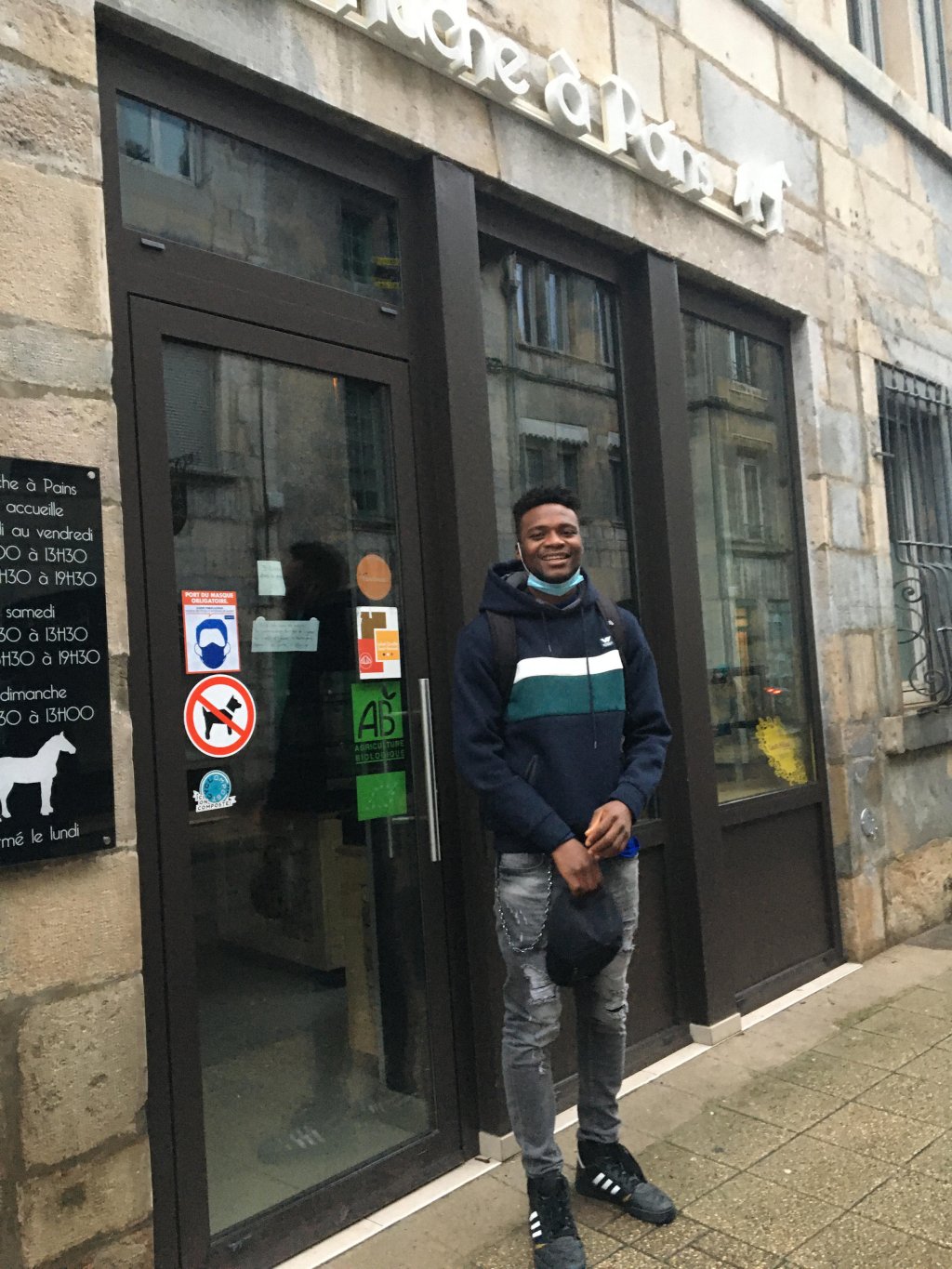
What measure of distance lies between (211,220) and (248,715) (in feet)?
4.78

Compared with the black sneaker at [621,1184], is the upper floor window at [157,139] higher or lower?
higher

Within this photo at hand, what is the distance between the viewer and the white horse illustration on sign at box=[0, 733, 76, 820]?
2.43m

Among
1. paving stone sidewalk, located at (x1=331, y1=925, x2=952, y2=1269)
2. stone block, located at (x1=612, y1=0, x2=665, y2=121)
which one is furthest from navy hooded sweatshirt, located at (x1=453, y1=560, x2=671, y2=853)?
stone block, located at (x1=612, y1=0, x2=665, y2=121)

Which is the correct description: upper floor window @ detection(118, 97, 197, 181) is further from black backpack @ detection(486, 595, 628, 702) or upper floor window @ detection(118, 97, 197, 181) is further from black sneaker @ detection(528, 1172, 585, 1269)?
black sneaker @ detection(528, 1172, 585, 1269)

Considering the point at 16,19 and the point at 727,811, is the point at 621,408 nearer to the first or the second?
the point at 727,811

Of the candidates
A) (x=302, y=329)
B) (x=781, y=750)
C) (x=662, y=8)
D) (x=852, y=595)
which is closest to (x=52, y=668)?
(x=302, y=329)

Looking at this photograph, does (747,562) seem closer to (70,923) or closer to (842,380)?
(842,380)

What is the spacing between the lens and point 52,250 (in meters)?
2.62

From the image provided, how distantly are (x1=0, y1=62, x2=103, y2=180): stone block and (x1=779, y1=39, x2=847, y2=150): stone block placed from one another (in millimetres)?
4042

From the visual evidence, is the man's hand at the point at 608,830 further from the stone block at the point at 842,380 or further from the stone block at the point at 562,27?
the stone block at the point at 842,380

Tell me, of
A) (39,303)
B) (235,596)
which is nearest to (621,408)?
(235,596)

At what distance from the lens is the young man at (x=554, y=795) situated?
9.41ft

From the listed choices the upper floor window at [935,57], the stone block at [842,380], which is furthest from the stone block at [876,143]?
the stone block at [842,380]

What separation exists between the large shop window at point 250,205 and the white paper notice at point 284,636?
1092 millimetres
